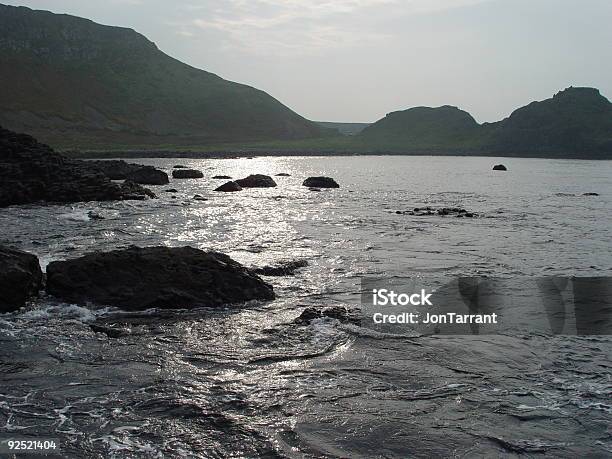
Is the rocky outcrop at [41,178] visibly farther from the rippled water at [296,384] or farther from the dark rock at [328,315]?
the dark rock at [328,315]

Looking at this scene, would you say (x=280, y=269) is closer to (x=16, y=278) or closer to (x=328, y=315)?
(x=328, y=315)

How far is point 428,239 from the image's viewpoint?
1092 inches

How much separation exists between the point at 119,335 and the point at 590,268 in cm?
1729

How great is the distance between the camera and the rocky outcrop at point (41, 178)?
42656 millimetres

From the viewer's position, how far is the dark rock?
1345cm

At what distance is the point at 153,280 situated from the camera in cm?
1470

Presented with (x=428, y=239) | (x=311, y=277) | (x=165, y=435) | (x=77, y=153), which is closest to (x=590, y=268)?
(x=428, y=239)

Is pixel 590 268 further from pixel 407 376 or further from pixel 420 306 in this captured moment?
pixel 407 376

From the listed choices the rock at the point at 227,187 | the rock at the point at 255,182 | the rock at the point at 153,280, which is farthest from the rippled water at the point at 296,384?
the rock at the point at 255,182

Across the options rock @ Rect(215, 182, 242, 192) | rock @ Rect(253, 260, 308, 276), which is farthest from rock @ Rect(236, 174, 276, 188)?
rock @ Rect(253, 260, 308, 276)

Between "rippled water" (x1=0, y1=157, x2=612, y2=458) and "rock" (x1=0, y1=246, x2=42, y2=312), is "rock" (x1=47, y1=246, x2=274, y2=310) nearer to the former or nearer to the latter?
"rock" (x1=0, y1=246, x2=42, y2=312)
